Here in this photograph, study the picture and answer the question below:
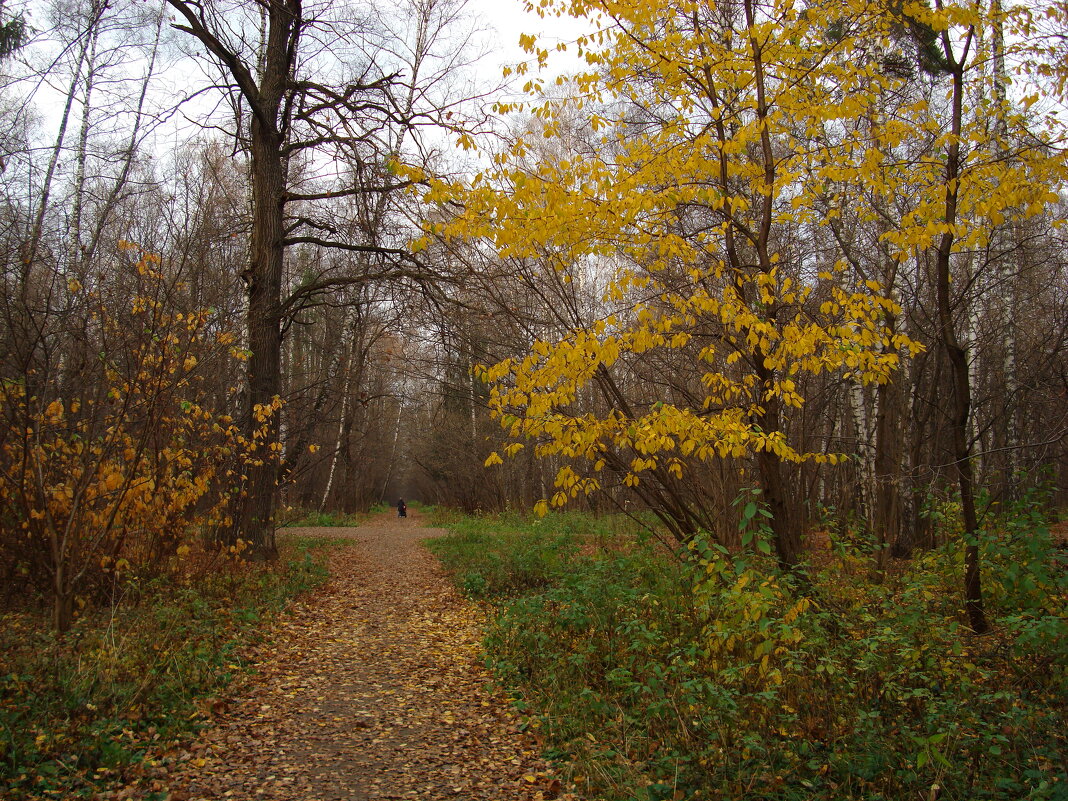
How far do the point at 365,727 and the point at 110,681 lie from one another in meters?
1.65

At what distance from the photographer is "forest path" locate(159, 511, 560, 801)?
363cm

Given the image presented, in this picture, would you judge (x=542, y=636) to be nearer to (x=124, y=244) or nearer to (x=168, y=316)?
(x=168, y=316)

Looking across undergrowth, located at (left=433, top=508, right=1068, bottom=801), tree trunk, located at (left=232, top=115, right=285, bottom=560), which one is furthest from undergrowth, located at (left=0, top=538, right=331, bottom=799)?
tree trunk, located at (left=232, top=115, right=285, bottom=560)

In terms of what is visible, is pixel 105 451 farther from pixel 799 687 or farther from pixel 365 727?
pixel 799 687

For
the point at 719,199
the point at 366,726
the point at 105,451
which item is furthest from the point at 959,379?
the point at 105,451

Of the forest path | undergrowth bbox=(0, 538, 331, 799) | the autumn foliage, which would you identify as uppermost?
the autumn foliage

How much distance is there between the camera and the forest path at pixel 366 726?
363 cm

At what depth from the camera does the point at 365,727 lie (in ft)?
14.5

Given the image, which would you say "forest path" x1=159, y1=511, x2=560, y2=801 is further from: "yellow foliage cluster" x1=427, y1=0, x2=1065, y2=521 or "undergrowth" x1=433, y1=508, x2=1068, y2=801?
"yellow foliage cluster" x1=427, y1=0, x2=1065, y2=521

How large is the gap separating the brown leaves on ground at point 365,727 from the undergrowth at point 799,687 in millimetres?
355

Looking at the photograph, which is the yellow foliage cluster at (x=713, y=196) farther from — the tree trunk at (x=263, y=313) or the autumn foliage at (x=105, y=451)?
the tree trunk at (x=263, y=313)

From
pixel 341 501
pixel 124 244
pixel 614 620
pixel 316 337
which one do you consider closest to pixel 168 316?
pixel 124 244

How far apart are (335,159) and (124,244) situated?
3.93 metres

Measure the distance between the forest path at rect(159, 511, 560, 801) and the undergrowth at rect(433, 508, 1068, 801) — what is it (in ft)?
1.20
